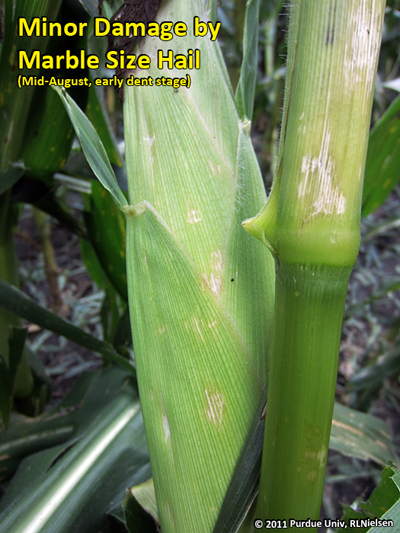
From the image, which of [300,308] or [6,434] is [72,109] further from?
[6,434]

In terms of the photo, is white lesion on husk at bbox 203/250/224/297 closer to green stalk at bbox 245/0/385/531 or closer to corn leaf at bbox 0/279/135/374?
green stalk at bbox 245/0/385/531

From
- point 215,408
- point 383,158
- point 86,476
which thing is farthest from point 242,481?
point 383,158

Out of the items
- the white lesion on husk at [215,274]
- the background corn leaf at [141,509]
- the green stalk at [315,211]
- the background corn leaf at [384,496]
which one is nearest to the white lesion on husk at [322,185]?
the green stalk at [315,211]

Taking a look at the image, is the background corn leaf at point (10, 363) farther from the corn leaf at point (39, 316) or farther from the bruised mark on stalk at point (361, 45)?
the bruised mark on stalk at point (361, 45)

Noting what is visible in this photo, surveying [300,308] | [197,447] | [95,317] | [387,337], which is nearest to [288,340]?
[300,308]

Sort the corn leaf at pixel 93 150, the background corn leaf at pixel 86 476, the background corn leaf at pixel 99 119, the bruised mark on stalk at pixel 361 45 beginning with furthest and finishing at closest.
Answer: the background corn leaf at pixel 99 119 → the background corn leaf at pixel 86 476 → the corn leaf at pixel 93 150 → the bruised mark on stalk at pixel 361 45

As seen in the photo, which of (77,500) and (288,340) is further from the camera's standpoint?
(77,500)
